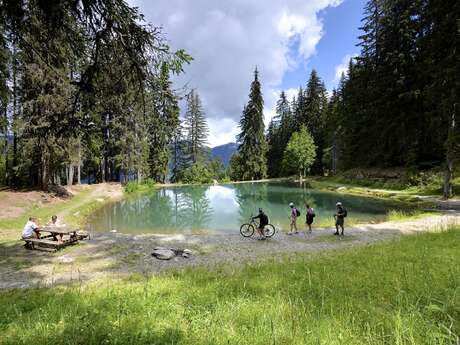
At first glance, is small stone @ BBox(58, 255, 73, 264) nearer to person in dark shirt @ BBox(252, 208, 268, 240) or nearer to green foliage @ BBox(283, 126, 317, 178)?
person in dark shirt @ BBox(252, 208, 268, 240)

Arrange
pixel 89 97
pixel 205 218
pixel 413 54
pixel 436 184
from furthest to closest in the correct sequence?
1. pixel 413 54
2. pixel 436 184
3. pixel 205 218
4. pixel 89 97

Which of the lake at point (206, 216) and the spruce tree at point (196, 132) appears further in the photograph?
the spruce tree at point (196, 132)

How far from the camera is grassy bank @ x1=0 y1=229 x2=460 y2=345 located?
3.14 metres

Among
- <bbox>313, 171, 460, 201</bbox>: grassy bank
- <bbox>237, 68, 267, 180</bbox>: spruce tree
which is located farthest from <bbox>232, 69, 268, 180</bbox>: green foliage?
<bbox>313, 171, 460, 201</bbox>: grassy bank

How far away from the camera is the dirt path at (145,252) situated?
841cm

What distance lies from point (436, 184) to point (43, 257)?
32.9 m

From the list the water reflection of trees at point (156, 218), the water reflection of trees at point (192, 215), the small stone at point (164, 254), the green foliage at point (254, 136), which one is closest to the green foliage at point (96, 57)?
the small stone at point (164, 254)

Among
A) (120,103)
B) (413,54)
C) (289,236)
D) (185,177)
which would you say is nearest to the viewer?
(120,103)

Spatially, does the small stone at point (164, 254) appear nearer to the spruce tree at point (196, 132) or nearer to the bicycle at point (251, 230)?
the bicycle at point (251, 230)

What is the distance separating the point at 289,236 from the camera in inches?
564

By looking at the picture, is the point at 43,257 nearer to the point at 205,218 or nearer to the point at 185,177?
the point at 205,218

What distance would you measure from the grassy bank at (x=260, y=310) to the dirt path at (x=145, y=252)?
244cm

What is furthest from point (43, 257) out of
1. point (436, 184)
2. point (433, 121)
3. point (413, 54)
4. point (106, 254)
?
point (413, 54)

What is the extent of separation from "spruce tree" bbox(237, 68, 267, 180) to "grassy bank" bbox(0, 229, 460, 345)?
5506cm
